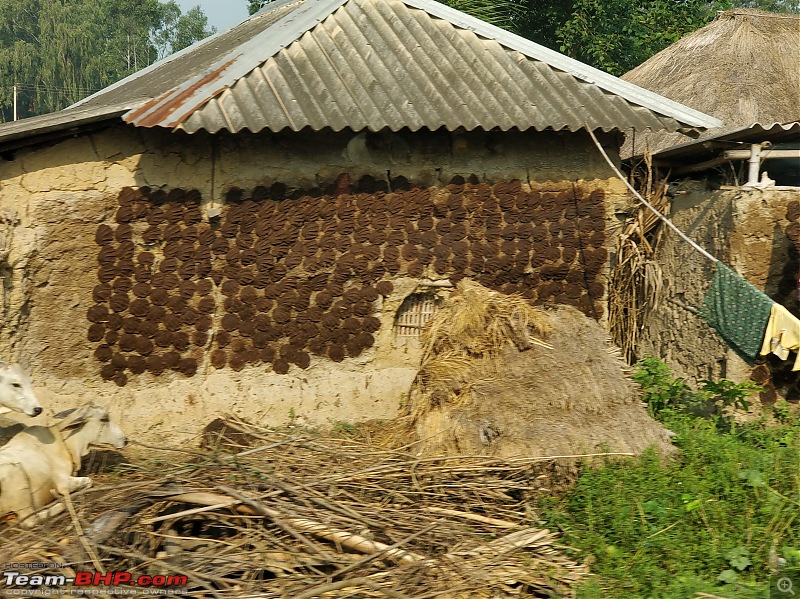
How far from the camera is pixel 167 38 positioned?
158ft

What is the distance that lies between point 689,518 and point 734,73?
25.3 ft

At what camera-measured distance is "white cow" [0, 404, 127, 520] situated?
14.2 feet

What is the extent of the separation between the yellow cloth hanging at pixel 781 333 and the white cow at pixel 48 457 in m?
4.63

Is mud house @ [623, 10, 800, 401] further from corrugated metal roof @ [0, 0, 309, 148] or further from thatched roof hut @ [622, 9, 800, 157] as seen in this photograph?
corrugated metal roof @ [0, 0, 309, 148]

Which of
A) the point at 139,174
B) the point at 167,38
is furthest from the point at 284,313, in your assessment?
the point at 167,38

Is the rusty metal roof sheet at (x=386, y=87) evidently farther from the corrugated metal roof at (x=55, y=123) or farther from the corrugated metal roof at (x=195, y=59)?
the corrugated metal roof at (x=195, y=59)

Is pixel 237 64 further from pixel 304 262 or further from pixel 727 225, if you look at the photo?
pixel 727 225

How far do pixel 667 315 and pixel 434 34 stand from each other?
134 inches

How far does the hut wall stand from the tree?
3887 cm

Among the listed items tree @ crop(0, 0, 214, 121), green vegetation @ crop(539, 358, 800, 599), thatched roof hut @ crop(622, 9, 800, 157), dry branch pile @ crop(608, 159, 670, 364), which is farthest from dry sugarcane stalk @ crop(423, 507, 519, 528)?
tree @ crop(0, 0, 214, 121)

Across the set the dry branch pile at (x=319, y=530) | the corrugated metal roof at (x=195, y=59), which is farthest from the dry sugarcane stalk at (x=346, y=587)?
the corrugated metal roof at (x=195, y=59)

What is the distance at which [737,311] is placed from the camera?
5812 mm

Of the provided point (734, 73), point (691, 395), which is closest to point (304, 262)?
point (691, 395)

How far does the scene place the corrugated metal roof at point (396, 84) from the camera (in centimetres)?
581
